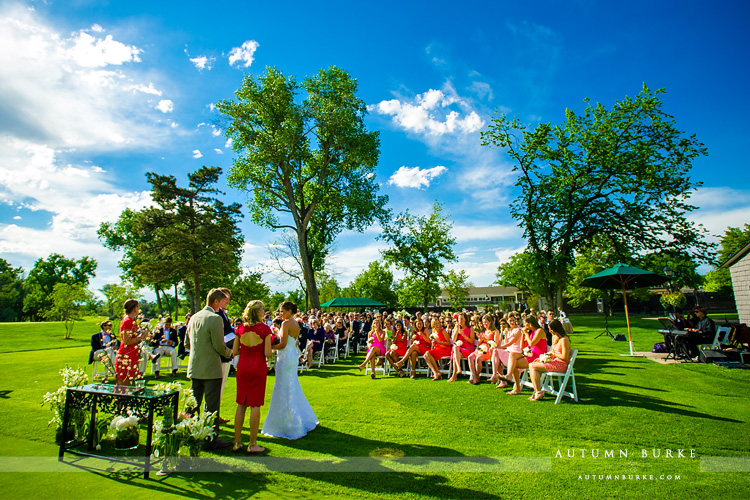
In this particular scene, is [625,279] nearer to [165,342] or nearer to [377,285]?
[165,342]

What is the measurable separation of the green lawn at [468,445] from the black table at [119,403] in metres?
0.25

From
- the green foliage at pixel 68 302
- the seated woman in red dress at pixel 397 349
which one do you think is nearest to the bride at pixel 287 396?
the seated woman in red dress at pixel 397 349

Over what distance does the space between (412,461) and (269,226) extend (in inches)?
992

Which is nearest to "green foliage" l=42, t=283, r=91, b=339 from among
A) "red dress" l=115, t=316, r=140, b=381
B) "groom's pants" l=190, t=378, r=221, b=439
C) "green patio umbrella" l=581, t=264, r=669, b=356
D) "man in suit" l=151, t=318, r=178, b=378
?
"man in suit" l=151, t=318, r=178, b=378

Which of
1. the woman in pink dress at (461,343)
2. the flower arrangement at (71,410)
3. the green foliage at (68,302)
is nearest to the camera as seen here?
the flower arrangement at (71,410)

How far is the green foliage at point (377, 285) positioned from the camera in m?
53.8

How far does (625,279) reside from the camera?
1274cm

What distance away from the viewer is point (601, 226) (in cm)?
2361

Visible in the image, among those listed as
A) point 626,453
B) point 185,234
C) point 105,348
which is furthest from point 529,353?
point 185,234

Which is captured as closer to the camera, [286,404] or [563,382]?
[286,404]

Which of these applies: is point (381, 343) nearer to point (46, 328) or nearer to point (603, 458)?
point (603, 458)

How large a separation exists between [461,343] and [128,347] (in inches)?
277

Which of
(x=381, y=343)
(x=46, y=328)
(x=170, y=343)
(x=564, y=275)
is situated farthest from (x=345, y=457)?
(x=46, y=328)

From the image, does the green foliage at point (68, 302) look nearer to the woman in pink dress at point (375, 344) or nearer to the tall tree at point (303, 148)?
the tall tree at point (303, 148)
